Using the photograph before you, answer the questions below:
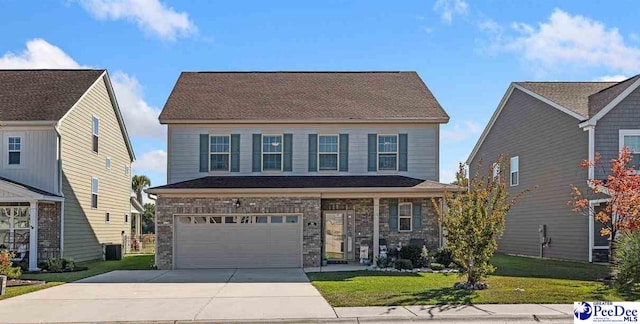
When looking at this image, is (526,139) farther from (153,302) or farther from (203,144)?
(153,302)

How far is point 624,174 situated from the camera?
52.6 feet

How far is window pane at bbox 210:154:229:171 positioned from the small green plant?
716 cm

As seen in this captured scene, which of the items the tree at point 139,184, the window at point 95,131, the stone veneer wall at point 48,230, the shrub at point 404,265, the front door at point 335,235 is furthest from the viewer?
the tree at point 139,184

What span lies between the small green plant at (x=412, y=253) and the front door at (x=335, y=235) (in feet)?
8.32

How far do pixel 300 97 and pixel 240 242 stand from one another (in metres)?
6.49

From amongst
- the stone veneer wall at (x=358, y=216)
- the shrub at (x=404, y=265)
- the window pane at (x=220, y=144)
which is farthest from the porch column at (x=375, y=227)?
the window pane at (x=220, y=144)

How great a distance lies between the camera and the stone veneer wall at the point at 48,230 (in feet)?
70.8

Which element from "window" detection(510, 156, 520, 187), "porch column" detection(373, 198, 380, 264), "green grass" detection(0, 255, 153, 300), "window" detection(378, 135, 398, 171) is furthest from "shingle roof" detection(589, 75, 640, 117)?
"green grass" detection(0, 255, 153, 300)

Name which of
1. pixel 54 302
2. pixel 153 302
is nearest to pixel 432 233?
pixel 153 302

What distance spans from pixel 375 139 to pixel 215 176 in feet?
19.7

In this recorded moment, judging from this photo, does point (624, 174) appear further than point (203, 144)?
No

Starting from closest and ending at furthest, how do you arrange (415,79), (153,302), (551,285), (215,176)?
(153,302), (551,285), (215,176), (415,79)

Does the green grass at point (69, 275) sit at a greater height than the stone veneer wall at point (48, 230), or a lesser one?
lesser

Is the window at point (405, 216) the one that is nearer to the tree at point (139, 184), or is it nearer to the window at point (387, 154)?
the window at point (387, 154)
